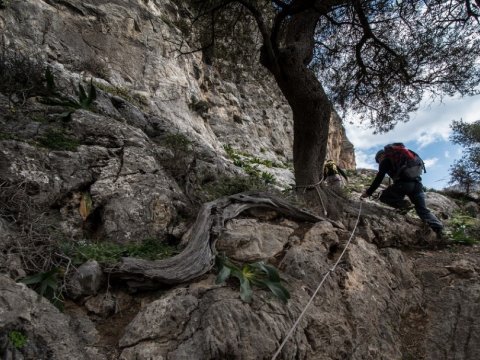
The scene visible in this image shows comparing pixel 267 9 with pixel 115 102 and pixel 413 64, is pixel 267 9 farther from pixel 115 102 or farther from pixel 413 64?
pixel 115 102

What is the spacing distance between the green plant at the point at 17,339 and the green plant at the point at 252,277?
1.45 m

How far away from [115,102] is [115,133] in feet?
6.24

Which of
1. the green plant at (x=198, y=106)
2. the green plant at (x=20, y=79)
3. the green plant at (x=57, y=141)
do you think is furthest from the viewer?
the green plant at (x=198, y=106)

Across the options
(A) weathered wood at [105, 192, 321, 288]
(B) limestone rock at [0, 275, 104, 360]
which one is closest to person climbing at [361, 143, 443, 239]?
(A) weathered wood at [105, 192, 321, 288]

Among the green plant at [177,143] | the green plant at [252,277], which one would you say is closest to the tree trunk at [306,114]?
the green plant at [177,143]

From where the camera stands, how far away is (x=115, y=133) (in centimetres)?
506

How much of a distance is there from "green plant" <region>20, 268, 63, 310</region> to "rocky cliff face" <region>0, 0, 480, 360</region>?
12 mm

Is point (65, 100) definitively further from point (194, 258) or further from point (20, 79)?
point (194, 258)

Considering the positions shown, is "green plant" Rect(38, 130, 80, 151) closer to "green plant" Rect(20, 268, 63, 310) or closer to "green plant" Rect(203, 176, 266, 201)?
"green plant" Rect(203, 176, 266, 201)

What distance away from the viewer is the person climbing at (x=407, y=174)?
563 centimetres

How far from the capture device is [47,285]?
2572mm

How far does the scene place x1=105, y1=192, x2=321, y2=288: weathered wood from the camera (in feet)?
9.60

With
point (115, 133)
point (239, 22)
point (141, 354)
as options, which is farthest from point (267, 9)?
point (141, 354)

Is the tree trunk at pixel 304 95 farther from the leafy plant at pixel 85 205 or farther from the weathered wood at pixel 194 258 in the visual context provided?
the leafy plant at pixel 85 205
